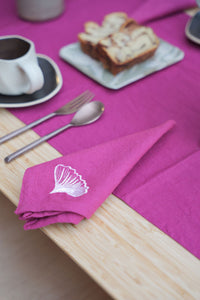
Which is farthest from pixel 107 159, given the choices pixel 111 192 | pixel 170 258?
pixel 170 258

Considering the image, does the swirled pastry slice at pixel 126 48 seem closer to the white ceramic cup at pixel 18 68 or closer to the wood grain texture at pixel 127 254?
the white ceramic cup at pixel 18 68

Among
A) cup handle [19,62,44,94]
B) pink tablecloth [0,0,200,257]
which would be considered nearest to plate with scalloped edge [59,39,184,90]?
pink tablecloth [0,0,200,257]

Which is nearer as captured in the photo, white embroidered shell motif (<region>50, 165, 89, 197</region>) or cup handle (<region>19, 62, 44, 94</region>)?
white embroidered shell motif (<region>50, 165, 89, 197</region>)

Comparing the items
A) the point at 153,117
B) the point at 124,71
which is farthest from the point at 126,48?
the point at 153,117

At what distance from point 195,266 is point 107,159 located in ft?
0.64

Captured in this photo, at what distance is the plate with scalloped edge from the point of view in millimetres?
746

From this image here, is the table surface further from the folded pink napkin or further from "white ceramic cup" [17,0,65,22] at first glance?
"white ceramic cup" [17,0,65,22]

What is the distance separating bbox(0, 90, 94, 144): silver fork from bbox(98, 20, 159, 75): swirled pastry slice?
0.10 meters

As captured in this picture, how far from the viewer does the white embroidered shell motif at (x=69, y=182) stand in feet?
1.60

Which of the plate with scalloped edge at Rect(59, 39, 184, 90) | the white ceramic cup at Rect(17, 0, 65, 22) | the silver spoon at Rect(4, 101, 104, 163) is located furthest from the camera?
the white ceramic cup at Rect(17, 0, 65, 22)

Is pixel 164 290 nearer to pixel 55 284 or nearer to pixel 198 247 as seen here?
pixel 198 247

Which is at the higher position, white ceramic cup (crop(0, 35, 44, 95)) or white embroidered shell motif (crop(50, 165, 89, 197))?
white ceramic cup (crop(0, 35, 44, 95))

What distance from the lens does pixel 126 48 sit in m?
0.78

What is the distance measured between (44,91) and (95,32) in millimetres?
241
